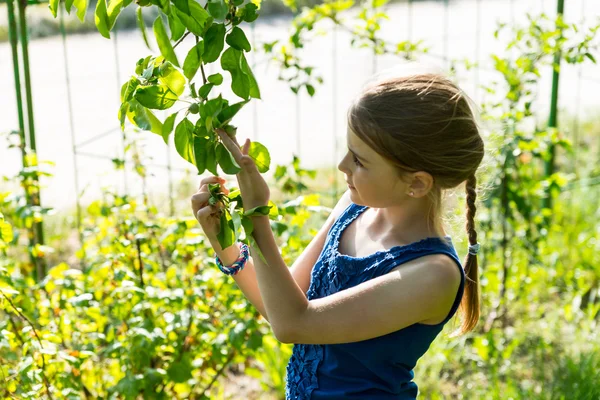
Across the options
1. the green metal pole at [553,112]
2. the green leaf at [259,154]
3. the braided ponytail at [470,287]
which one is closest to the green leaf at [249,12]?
the green leaf at [259,154]

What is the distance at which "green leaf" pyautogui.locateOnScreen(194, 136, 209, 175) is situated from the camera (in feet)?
4.35

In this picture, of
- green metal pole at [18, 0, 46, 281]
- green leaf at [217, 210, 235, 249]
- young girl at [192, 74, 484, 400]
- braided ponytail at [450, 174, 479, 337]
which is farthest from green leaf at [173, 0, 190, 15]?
green metal pole at [18, 0, 46, 281]

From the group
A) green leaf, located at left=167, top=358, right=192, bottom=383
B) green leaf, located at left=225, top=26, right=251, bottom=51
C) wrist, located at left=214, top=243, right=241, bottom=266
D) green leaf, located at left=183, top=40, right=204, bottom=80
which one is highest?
green leaf, located at left=225, top=26, right=251, bottom=51

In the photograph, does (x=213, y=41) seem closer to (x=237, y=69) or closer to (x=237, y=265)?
(x=237, y=69)

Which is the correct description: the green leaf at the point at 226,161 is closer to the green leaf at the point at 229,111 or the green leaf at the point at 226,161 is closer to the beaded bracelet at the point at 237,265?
the green leaf at the point at 229,111

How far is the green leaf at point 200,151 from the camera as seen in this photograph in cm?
133

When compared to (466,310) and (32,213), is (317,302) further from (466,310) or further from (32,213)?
(32,213)

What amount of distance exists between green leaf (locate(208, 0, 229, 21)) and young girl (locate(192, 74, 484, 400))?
27 centimetres

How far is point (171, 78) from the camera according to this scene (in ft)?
4.38

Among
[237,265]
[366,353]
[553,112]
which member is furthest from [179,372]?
[553,112]

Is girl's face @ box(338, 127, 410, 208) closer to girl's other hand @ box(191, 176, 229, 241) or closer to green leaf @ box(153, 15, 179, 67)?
girl's other hand @ box(191, 176, 229, 241)

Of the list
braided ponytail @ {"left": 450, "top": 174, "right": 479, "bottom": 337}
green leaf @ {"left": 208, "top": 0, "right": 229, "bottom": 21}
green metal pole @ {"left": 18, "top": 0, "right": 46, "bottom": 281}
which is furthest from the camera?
green metal pole @ {"left": 18, "top": 0, "right": 46, "bottom": 281}

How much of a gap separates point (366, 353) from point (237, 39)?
0.73m

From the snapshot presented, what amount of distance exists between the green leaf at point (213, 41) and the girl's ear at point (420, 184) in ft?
1.74
